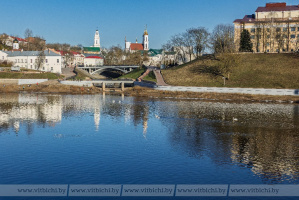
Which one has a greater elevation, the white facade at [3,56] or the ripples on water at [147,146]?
the white facade at [3,56]

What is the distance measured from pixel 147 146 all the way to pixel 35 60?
99.3 m

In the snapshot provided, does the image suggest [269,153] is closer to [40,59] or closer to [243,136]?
[243,136]

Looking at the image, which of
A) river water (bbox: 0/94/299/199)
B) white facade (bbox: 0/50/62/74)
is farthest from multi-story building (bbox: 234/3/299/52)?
white facade (bbox: 0/50/62/74)

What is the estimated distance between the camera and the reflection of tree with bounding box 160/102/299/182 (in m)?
27.6

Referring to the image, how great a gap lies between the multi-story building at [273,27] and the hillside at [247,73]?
48.1 ft

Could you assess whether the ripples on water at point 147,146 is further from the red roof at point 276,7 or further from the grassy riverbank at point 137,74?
the red roof at point 276,7

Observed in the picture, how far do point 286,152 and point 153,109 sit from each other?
2884 centimetres

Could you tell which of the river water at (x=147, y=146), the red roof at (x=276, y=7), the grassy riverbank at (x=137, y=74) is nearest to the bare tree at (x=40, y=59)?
the grassy riverbank at (x=137, y=74)

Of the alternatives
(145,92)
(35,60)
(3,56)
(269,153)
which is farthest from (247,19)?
(269,153)

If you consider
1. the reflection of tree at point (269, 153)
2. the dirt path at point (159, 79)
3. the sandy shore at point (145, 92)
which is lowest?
the reflection of tree at point (269, 153)

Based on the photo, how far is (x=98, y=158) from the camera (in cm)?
2806

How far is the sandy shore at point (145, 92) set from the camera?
72.2 metres

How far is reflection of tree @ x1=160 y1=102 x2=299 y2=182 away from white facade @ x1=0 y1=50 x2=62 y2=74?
74.0 metres

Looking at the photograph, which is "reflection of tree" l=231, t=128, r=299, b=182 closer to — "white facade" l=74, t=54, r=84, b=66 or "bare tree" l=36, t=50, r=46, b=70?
"bare tree" l=36, t=50, r=46, b=70
